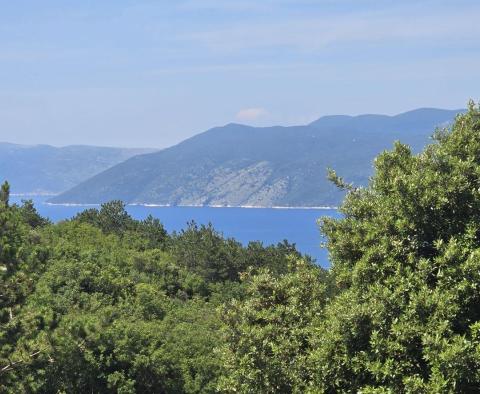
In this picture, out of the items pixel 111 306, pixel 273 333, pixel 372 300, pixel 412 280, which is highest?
pixel 412 280

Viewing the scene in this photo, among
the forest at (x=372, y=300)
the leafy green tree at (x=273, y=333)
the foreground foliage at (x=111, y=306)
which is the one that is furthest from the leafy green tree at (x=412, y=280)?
the foreground foliage at (x=111, y=306)

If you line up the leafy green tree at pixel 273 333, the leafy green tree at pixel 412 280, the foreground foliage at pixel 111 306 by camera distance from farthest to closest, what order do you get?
the foreground foliage at pixel 111 306, the leafy green tree at pixel 273 333, the leafy green tree at pixel 412 280

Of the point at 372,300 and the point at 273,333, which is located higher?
the point at 372,300

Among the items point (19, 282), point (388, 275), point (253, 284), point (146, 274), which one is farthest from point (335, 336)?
point (146, 274)

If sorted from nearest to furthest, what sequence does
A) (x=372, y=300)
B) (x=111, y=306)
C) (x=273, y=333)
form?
(x=372, y=300) < (x=273, y=333) < (x=111, y=306)

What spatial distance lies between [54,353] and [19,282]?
2667 mm

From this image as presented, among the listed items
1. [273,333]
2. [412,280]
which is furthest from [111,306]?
[412,280]

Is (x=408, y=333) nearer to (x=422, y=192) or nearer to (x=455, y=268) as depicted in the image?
(x=455, y=268)

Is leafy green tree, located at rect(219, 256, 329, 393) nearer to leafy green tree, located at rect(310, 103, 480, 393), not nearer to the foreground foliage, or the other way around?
leafy green tree, located at rect(310, 103, 480, 393)

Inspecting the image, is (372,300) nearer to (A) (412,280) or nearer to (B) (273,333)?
(A) (412,280)

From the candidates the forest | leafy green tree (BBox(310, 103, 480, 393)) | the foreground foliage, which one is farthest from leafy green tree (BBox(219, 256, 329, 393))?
the foreground foliage

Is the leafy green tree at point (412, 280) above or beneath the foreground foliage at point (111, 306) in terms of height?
above

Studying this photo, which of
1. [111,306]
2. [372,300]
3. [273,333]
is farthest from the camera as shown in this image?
[111,306]

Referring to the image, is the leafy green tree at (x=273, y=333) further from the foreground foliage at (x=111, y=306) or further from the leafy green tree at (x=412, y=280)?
the foreground foliage at (x=111, y=306)
